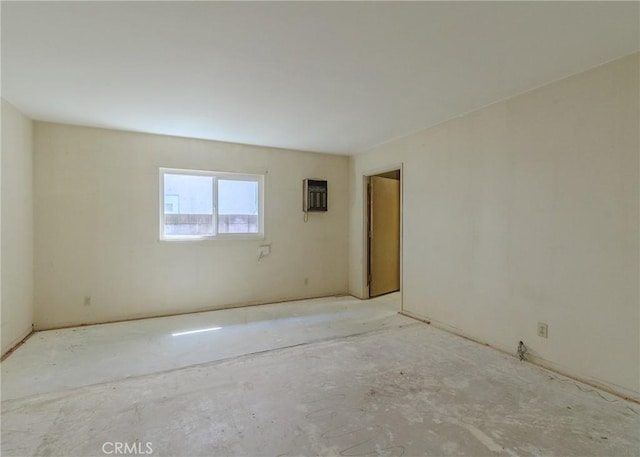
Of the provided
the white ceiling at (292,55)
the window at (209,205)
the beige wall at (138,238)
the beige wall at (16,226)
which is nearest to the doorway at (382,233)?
the beige wall at (138,238)

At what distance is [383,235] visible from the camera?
5.20 meters

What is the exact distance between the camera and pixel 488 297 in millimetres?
3033

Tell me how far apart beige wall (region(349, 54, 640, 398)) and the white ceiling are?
10.4 inches

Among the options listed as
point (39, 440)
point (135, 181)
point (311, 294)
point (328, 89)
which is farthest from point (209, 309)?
point (328, 89)

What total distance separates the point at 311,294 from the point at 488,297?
2694 millimetres

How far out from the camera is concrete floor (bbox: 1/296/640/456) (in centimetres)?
167

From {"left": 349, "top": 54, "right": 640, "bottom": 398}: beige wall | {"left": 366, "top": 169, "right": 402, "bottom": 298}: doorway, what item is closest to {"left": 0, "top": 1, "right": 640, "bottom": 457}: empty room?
{"left": 349, "top": 54, "right": 640, "bottom": 398}: beige wall

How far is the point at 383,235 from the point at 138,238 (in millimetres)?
3576

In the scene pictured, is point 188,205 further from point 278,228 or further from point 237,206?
point 278,228

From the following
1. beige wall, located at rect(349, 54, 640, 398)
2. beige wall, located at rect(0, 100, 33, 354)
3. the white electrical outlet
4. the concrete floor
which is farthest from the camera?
beige wall, located at rect(0, 100, 33, 354)

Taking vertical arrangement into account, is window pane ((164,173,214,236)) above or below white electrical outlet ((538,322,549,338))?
above

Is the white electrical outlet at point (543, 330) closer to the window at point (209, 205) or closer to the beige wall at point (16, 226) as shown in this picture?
the window at point (209, 205)

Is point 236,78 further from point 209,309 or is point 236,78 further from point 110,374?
point 209,309

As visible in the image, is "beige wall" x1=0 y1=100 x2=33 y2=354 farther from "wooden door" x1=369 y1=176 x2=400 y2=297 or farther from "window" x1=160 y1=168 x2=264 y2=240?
"wooden door" x1=369 y1=176 x2=400 y2=297
